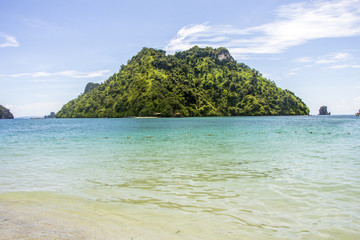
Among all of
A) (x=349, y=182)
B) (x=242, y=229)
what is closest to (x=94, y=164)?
(x=242, y=229)

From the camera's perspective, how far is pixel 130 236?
546cm

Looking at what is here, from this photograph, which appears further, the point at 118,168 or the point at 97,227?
the point at 118,168

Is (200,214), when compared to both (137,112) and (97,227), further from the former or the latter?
(137,112)

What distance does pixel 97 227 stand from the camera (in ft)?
19.3

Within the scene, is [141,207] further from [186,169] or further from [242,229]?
[186,169]

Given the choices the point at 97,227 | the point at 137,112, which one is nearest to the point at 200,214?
the point at 97,227

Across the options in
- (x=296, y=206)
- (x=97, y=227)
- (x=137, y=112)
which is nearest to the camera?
(x=97, y=227)

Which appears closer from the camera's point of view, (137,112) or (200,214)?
(200,214)

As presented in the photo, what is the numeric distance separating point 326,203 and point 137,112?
190899 mm

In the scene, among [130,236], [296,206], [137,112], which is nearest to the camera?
[130,236]

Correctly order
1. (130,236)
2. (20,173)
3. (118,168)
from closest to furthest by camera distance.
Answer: (130,236) < (20,173) < (118,168)

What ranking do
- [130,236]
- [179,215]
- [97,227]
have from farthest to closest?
[179,215], [97,227], [130,236]

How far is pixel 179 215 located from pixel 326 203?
462 cm

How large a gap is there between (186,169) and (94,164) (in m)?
6.08
